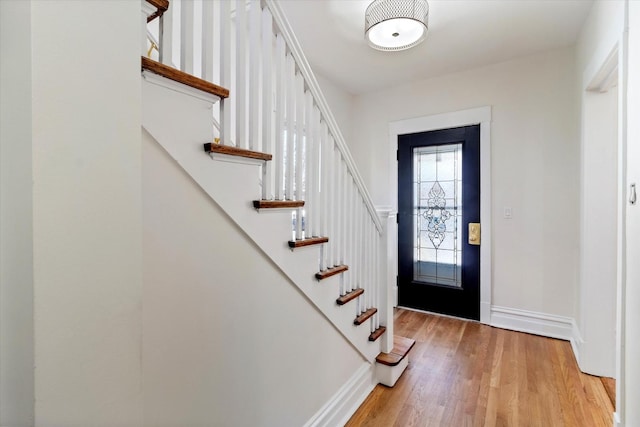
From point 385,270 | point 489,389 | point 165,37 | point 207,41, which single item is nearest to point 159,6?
point 165,37

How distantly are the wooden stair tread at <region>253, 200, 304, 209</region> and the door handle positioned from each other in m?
2.46

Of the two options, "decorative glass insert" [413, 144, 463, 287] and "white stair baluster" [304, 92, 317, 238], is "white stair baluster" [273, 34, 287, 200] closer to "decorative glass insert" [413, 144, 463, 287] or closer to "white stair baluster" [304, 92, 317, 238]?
"white stair baluster" [304, 92, 317, 238]

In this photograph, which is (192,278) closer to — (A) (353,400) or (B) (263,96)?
(B) (263,96)

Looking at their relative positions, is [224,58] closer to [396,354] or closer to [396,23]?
[396,23]

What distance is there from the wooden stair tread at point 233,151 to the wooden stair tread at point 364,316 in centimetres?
113

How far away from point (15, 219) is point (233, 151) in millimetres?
626

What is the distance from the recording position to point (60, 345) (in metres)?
0.48

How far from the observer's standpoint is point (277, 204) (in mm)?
1201

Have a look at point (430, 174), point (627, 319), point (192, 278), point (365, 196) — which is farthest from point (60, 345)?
point (430, 174)

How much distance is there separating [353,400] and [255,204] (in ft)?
4.65

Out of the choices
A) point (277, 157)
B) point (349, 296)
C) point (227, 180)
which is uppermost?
point (277, 157)

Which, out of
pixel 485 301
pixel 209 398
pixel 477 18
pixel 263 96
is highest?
pixel 477 18

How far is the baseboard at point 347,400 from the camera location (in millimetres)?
1564

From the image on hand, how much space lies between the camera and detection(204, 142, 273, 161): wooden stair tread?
37.5 inches
